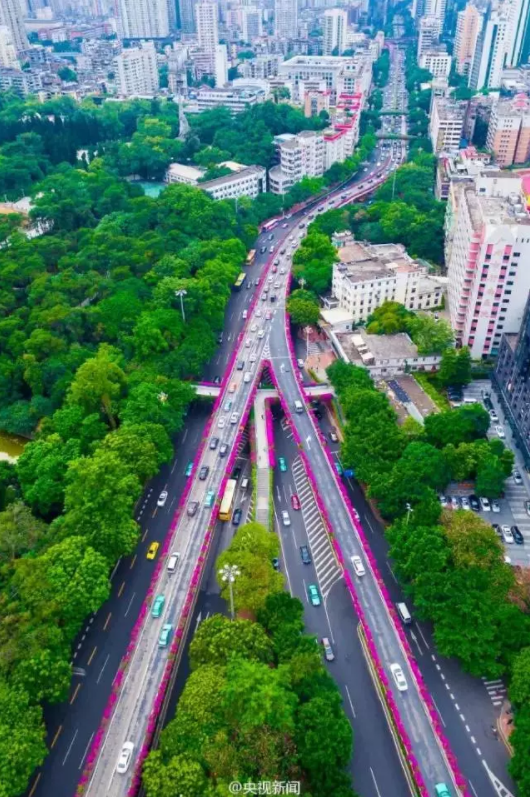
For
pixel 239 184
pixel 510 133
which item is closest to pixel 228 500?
pixel 239 184

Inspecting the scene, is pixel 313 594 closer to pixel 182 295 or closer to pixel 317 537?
pixel 317 537

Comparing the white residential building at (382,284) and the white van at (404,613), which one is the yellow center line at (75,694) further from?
the white residential building at (382,284)

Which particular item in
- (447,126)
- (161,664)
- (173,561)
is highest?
(447,126)

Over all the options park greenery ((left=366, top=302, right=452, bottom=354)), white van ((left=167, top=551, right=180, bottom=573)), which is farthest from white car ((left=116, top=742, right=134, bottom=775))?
park greenery ((left=366, top=302, right=452, bottom=354))

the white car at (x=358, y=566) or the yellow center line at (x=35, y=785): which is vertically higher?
the white car at (x=358, y=566)

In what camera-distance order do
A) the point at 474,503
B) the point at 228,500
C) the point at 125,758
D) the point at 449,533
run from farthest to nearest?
1. the point at 228,500
2. the point at 474,503
3. the point at 449,533
4. the point at 125,758

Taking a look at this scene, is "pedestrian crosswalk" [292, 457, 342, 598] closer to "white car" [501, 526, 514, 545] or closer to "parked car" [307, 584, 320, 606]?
"parked car" [307, 584, 320, 606]

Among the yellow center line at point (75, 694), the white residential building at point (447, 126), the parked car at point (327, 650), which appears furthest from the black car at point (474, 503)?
the white residential building at point (447, 126)
